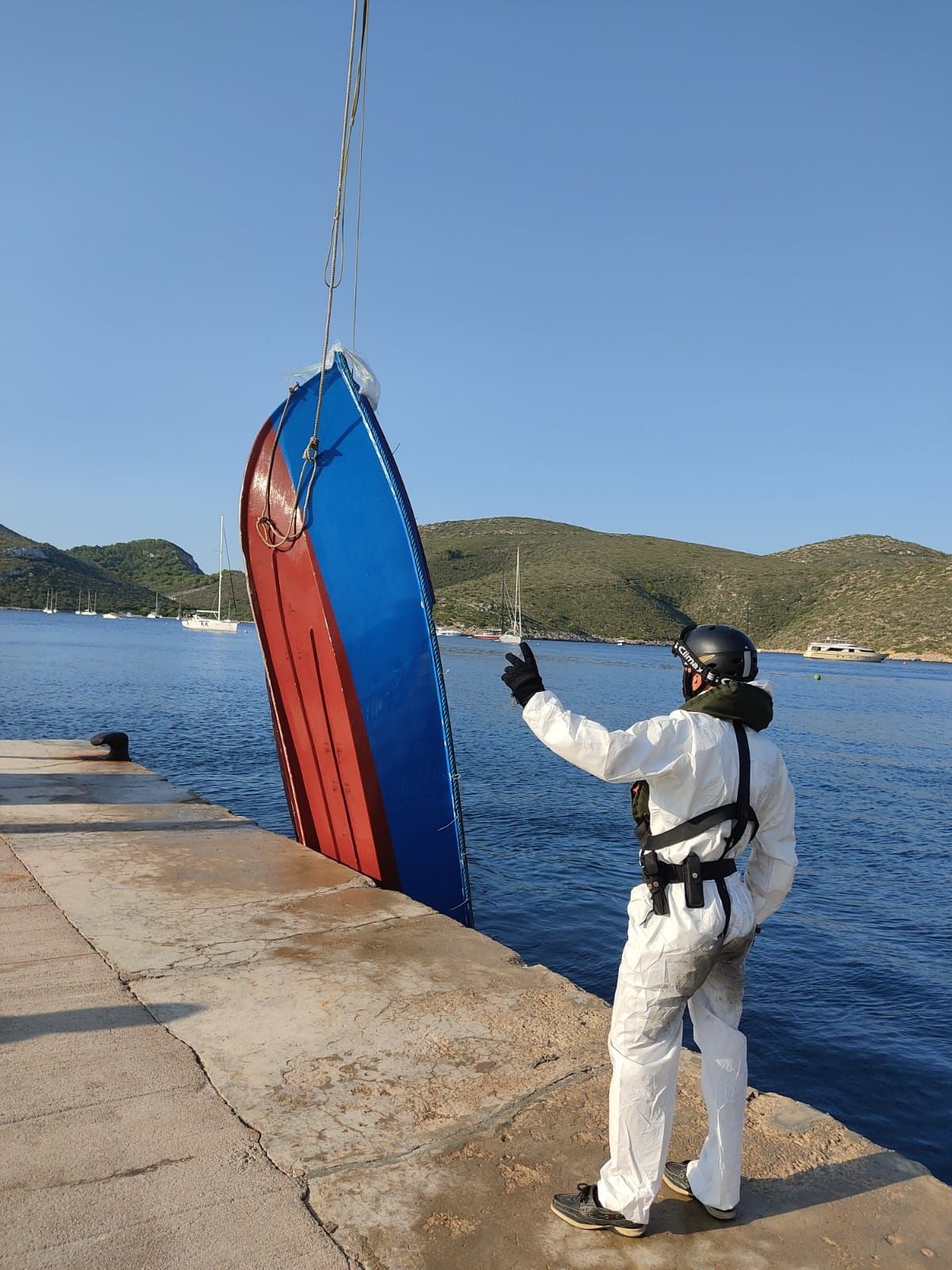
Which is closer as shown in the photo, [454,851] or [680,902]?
[680,902]

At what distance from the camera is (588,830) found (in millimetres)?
15578

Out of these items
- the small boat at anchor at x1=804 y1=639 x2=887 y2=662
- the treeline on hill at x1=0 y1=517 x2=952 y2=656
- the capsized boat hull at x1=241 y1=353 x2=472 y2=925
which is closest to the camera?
the capsized boat hull at x1=241 y1=353 x2=472 y2=925

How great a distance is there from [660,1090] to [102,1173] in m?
1.96

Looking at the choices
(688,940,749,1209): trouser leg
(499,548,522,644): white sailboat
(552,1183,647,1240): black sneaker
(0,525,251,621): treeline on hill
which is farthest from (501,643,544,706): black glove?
(0,525,251,621): treeline on hill

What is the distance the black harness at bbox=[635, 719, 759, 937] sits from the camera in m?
3.05

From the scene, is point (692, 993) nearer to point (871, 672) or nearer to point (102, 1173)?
point (102, 1173)

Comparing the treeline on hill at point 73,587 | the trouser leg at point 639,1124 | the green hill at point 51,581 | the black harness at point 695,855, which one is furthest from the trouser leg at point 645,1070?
the green hill at point 51,581

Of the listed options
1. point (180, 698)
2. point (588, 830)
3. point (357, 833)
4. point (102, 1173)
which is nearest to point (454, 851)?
point (357, 833)

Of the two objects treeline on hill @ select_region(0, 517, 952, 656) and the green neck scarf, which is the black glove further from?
treeline on hill @ select_region(0, 517, 952, 656)

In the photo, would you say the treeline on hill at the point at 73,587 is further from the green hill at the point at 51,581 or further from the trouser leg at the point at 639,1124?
the trouser leg at the point at 639,1124

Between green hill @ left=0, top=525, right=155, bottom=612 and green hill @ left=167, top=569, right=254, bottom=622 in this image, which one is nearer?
green hill @ left=0, top=525, right=155, bottom=612

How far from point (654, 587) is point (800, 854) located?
383ft

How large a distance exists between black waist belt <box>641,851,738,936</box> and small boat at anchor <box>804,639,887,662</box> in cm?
10331

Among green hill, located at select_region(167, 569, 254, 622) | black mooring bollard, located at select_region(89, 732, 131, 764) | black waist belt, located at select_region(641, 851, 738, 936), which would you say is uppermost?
green hill, located at select_region(167, 569, 254, 622)
